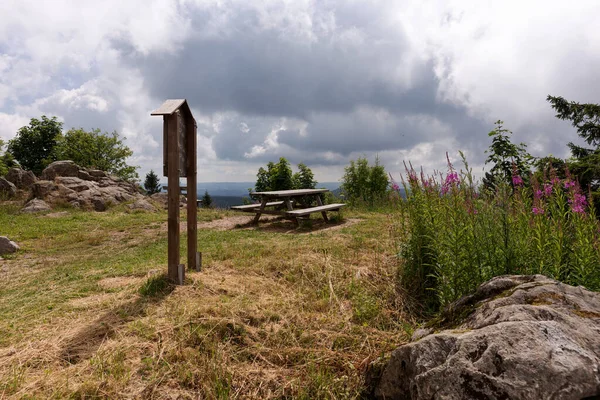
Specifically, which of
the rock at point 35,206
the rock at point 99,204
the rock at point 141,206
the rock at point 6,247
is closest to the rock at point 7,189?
the rock at point 35,206

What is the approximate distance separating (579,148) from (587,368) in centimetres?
951

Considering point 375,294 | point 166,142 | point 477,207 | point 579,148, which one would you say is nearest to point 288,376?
point 375,294

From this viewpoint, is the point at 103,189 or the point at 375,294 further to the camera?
the point at 103,189

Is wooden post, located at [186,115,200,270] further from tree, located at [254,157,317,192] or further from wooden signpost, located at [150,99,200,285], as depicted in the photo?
tree, located at [254,157,317,192]

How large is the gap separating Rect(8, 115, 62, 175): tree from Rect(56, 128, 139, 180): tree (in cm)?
237

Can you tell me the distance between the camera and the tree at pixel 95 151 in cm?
3534

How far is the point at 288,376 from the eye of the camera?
2.32 meters

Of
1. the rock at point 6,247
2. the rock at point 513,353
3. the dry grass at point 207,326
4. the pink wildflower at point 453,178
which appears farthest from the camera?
the rock at point 6,247

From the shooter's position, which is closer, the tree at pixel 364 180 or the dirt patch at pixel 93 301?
the dirt patch at pixel 93 301

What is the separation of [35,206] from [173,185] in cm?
1314

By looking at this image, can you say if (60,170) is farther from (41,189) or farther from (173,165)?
(173,165)

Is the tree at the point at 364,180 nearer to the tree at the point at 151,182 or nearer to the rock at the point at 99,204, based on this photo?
the rock at the point at 99,204

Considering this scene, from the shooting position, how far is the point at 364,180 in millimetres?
19984

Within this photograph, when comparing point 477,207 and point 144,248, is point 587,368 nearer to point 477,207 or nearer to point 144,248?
point 477,207
